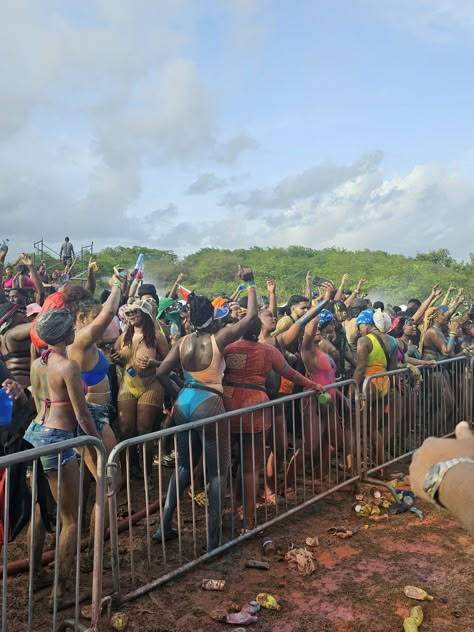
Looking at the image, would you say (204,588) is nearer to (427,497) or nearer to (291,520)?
(291,520)

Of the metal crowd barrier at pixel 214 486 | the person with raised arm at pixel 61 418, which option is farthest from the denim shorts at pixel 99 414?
the person with raised arm at pixel 61 418

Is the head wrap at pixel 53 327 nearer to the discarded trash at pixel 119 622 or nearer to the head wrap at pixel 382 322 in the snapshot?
the discarded trash at pixel 119 622

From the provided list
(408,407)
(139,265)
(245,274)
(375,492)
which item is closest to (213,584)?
(375,492)

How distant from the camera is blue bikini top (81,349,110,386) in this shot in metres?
4.68

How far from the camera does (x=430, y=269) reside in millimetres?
51250

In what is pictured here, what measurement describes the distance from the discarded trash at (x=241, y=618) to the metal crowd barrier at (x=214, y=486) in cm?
62

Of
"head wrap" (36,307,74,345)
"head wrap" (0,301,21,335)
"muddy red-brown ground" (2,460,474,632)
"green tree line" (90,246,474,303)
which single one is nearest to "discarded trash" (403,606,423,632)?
"muddy red-brown ground" (2,460,474,632)

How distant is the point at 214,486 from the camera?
471cm

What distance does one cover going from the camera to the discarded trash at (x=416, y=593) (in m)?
3.94

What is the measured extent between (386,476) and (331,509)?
129cm

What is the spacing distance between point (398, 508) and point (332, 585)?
1.73 meters

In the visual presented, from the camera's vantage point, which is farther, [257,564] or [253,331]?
[253,331]

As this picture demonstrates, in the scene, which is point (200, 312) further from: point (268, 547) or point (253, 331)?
point (268, 547)

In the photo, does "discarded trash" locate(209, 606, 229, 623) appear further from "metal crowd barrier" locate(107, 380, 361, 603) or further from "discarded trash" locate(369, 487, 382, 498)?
"discarded trash" locate(369, 487, 382, 498)
